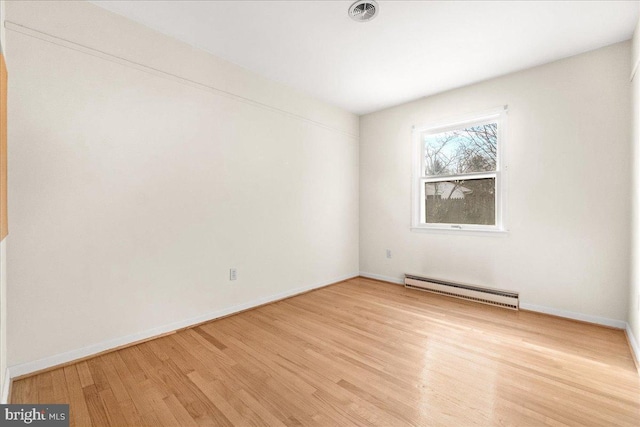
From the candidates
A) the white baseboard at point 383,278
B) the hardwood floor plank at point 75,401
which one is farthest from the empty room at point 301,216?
the white baseboard at point 383,278

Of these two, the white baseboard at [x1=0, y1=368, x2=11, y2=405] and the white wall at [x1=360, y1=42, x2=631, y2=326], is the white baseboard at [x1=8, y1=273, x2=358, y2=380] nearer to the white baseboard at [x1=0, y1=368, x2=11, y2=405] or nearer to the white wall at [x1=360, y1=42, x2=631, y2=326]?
the white baseboard at [x1=0, y1=368, x2=11, y2=405]

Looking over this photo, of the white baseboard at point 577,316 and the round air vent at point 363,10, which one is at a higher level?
the round air vent at point 363,10

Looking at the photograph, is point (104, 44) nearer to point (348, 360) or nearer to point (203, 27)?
point (203, 27)

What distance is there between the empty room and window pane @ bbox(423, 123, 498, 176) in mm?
40

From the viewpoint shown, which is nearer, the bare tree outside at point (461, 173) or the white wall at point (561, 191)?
the white wall at point (561, 191)

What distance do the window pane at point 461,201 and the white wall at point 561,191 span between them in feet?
0.75

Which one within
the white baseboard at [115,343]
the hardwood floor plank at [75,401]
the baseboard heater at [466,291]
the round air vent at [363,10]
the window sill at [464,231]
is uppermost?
the round air vent at [363,10]

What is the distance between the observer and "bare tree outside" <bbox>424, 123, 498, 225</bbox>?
3.46 metres

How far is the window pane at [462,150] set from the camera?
3.46 m

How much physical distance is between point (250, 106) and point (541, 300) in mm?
3896

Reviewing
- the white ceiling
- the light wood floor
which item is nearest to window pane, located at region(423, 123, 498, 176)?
the white ceiling

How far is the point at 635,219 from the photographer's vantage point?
2.33 meters

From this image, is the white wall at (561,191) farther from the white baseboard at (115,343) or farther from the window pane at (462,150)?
the white baseboard at (115,343)

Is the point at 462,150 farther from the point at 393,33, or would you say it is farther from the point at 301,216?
the point at 301,216
